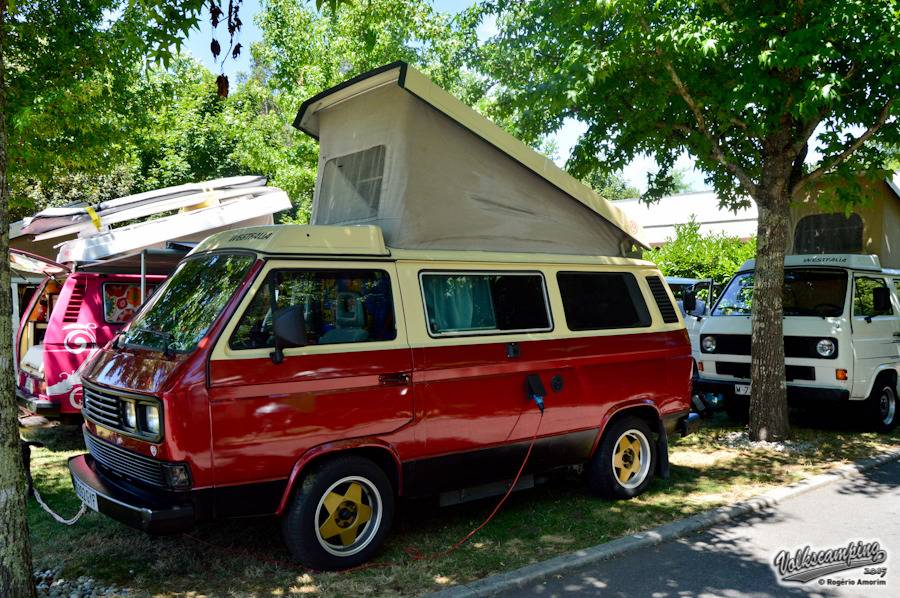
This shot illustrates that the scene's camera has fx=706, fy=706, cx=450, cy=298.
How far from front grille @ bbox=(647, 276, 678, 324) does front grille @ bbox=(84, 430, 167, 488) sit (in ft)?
15.3

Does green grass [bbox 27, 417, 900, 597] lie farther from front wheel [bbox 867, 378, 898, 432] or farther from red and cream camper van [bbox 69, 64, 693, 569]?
front wheel [bbox 867, 378, 898, 432]

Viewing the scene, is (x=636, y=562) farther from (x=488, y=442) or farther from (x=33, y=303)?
(x=33, y=303)

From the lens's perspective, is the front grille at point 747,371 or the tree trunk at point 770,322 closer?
the tree trunk at point 770,322

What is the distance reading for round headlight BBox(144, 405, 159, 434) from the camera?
4293 mm

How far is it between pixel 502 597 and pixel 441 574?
0.49 m

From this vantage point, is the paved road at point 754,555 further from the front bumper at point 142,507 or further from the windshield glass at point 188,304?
the windshield glass at point 188,304

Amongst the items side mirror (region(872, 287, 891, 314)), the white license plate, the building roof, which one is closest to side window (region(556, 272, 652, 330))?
the white license plate

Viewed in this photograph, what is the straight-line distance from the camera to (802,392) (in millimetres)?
8953

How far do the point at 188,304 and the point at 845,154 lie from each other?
7411 mm

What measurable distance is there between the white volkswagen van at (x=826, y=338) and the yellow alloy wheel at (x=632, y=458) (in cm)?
329

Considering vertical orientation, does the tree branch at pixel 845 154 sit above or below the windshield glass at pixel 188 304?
above

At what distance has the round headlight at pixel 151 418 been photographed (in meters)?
4.29

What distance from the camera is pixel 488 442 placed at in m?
5.47

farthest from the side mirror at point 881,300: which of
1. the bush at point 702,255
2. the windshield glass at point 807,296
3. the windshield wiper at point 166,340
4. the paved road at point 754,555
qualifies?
the windshield wiper at point 166,340
